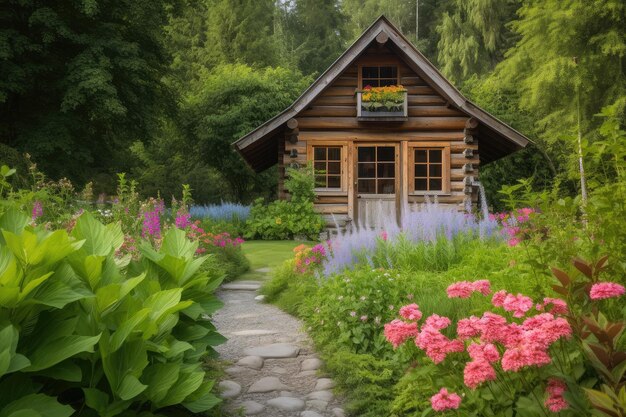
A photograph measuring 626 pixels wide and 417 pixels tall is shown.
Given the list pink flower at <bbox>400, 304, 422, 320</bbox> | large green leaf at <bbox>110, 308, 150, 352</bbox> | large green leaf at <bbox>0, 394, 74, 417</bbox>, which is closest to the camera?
large green leaf at <bbox>0, 394, 74, 417</bbox>

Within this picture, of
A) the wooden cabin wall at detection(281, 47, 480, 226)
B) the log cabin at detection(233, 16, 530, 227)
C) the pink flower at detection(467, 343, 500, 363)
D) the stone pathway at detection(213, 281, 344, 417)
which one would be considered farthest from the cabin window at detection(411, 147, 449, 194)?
the pink flower at detection(467, 343, 500, 363)

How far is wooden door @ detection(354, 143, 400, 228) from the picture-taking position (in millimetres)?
14531

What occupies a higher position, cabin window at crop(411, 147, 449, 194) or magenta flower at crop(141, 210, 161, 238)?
cabin window at crop(411, 147, 449, 194)

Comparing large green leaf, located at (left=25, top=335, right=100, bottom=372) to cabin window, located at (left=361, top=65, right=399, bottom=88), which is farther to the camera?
cabin window, located at (left=361, top=65, right=399, bottom=88)

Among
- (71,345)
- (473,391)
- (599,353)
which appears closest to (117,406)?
(71,345)

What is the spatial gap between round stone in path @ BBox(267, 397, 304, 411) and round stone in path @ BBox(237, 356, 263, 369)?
0.66 metres

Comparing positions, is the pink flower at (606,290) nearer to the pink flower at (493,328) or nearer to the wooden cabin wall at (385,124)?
the pink flower at (493,328)

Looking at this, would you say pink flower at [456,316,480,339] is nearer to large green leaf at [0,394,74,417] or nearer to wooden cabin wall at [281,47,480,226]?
large green leaf at [0,394,74,417]

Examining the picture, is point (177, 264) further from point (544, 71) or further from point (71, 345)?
point (544, 71)

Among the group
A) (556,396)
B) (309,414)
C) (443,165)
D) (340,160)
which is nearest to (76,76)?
(340,160)

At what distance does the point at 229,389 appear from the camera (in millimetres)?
3801

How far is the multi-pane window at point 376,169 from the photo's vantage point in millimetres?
14820

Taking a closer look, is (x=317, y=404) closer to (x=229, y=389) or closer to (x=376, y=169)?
(x=229, y=389)

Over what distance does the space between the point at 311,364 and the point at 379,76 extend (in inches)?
446
